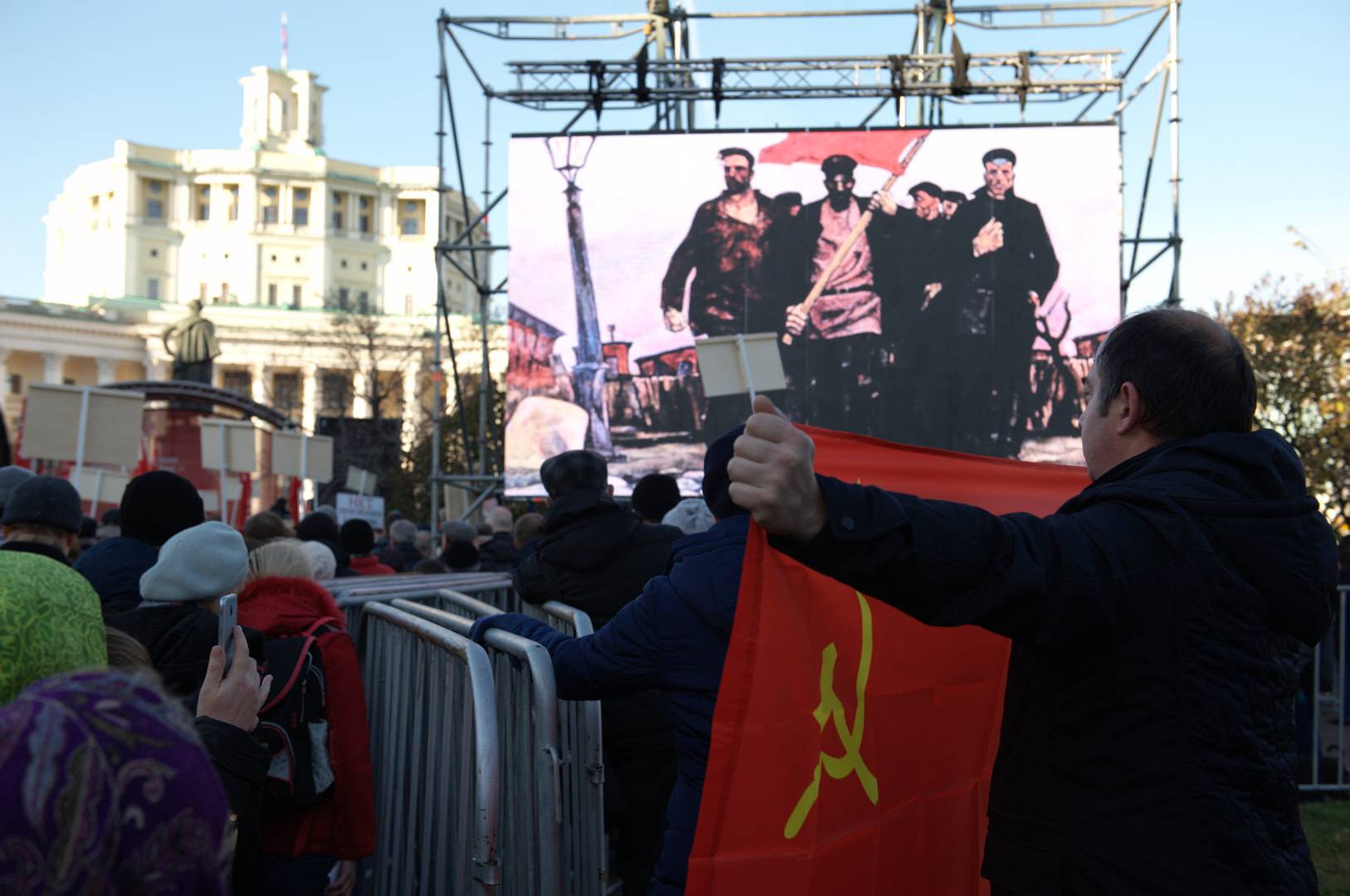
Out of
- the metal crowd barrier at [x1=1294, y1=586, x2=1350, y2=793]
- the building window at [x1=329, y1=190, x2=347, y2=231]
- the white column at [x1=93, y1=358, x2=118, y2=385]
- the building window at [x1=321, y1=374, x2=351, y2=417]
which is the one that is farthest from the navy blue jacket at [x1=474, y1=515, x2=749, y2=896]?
the building window at [x1=329, y1=190, x2=347, y2=231]

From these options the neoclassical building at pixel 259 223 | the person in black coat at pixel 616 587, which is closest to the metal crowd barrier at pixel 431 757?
the person in black coat at pixel 616 587

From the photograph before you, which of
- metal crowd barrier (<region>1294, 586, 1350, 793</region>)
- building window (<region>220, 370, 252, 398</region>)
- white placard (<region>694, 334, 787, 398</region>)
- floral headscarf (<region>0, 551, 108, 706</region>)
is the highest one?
building window (<region>220, 370, 252, 398</region>)

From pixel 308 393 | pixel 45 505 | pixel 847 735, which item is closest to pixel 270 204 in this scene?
pixel 308 393

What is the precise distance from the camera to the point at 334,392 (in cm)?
5225

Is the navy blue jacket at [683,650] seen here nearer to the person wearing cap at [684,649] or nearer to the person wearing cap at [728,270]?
the person wearing cap at [684,649]

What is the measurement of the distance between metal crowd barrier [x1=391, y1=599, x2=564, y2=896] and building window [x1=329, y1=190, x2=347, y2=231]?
97.8m

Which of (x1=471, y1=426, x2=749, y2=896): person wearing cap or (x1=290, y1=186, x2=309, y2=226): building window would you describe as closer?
(x1=471, y1=426, x2=749, y2=896): person wearing cap

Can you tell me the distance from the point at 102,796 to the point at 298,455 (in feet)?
48.0

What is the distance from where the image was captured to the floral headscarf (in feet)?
5.53

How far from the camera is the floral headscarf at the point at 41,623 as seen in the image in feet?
5.53

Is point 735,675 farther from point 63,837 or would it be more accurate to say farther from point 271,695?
point 271,695

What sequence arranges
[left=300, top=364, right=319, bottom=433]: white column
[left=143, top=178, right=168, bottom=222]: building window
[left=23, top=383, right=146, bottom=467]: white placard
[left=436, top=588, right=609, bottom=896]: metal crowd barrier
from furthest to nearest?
1. [left=143, top=178, right=168, bottom=222]: building window
2. [left=300, top=364, right=319, bottom=433]: white column
3. [left=23, top=383, right=146, bottom=467]: white placard
4. [left=436, top=588, right=609, bottom=896]: metal crowd barrier

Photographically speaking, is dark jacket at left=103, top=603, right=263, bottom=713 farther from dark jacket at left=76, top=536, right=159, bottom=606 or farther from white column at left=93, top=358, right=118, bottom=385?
white column at left=93, top=358, right=118, bottom=385

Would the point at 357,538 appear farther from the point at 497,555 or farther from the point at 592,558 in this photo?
the point at 592,558
